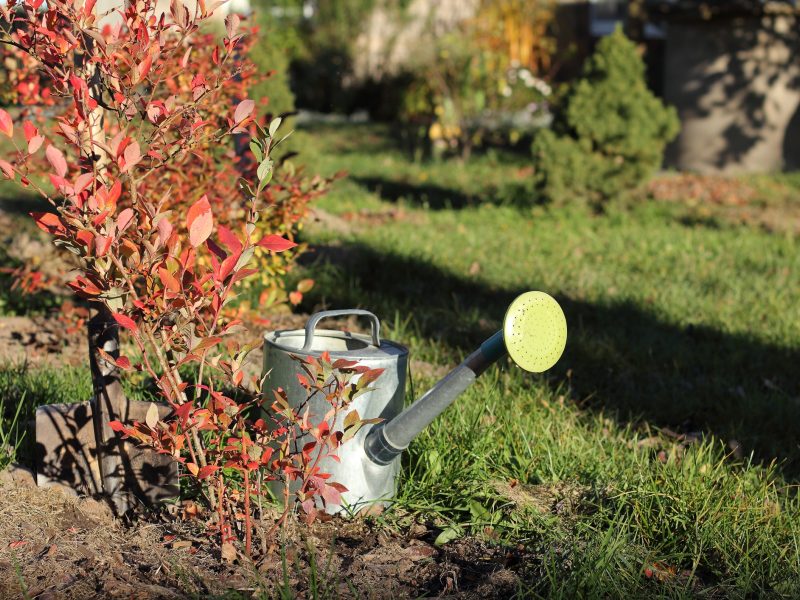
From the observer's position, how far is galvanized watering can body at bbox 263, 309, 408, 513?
2.29 metres

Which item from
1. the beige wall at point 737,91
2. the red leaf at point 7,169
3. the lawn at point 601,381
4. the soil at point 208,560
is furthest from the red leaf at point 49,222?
the beige wall at point 737,91

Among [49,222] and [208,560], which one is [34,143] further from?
[208,560]

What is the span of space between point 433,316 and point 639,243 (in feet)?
7.89

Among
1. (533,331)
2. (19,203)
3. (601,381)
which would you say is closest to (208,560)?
(533,331)

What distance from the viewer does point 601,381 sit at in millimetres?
3820

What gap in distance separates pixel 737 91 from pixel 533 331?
8.63m

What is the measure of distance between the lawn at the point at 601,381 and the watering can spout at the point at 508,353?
274 millimetres

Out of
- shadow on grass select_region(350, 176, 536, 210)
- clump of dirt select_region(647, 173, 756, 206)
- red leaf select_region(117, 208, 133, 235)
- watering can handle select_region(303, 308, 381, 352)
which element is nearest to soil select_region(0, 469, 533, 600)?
watering can handle select_region(303, 308, 381, 352)

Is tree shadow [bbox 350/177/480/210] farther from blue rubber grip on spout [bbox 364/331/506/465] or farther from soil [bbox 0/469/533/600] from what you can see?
soil [bbox 0/469/533/600]

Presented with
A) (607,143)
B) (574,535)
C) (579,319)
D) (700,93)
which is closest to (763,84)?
(700,93)

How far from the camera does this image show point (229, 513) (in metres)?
2.16

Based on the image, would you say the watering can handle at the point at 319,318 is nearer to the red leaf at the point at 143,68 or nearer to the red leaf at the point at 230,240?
the red leaf at the point at 230,240

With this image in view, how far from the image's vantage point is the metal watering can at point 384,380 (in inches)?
82.2

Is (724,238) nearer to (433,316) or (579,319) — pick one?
(579,319)
